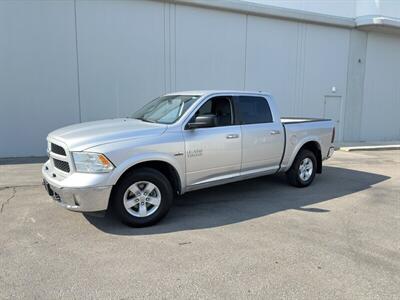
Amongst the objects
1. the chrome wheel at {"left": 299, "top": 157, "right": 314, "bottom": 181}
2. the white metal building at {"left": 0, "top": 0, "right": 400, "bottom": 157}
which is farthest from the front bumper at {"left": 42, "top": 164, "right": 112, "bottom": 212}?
the white metal building at {"left": 0, "top": 0, "right": 400, "bottom": 157}

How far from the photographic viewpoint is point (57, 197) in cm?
454

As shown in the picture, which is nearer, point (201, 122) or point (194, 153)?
point (201, 122)

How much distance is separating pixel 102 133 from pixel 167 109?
4.49 feet

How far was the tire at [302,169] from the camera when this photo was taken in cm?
696

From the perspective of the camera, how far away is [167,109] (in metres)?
5.68

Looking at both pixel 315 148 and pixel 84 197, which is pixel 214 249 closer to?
pixel 84 197

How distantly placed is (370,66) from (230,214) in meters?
14.0

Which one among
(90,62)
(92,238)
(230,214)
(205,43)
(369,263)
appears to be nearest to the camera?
(369,263)

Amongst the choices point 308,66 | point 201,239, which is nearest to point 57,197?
point 201,239

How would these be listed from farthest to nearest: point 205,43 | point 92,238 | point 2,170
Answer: point 205,43 < point 2,170 < point 92,238

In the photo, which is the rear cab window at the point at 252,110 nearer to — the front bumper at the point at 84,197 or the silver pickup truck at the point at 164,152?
the silver pickup truck at the point at 164,152

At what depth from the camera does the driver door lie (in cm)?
516

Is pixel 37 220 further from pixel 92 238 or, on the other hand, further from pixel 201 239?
pixel 201 239

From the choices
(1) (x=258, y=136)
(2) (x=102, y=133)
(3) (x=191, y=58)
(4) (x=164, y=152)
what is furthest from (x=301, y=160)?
(3) (x=191, y=58)
